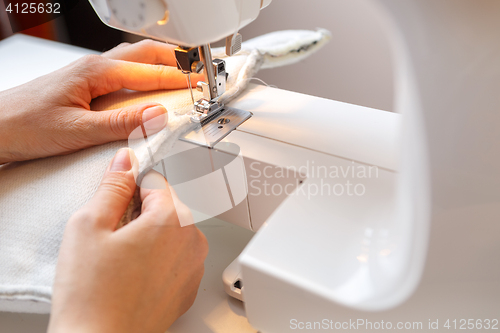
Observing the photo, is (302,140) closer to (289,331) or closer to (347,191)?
(347,191)

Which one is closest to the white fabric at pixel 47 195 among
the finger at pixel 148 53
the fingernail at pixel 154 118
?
the fingernail at pixel 154 118

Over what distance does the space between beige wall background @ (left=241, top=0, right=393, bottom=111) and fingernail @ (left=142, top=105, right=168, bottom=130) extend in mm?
575

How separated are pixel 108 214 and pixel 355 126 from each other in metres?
0.38

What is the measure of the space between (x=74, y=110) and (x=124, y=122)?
0.12 metres

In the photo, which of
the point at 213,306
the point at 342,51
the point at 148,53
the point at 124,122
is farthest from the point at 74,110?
the point at 342,51

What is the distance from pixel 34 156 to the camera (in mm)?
643

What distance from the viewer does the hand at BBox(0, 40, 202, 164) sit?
0.61m

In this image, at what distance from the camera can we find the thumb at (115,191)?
19.9 inches

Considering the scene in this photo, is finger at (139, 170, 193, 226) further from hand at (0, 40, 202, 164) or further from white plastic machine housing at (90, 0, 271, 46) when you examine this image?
white plastic machine housing at (90, 0, 271, 46)

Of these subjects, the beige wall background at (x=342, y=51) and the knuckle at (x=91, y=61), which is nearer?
the knuckle at (x=91, y=61)

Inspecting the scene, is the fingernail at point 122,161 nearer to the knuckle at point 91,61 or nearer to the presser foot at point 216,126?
the presser foot at point 216,126

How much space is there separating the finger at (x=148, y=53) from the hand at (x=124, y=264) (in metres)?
0.33

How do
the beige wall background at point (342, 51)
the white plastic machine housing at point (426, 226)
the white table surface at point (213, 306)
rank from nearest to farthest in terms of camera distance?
1. the white plastic machine housing at point (426, 226)
2. the white table surface at point (213, 306)
3. the beige wall background at point (342, 51)

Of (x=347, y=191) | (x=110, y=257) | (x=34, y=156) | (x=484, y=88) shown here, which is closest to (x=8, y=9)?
(x=34, y=156)
